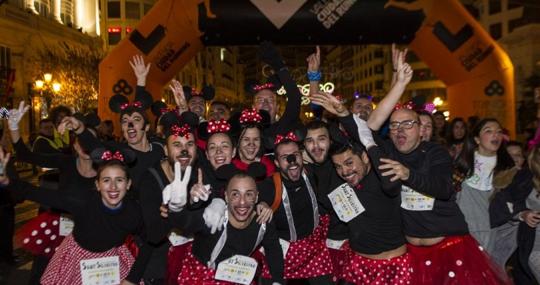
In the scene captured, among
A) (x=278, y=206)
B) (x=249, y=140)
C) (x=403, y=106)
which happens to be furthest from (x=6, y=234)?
(x=403, y=106)

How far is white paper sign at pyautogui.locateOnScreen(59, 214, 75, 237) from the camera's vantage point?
199 inches

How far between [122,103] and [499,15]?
44.8m

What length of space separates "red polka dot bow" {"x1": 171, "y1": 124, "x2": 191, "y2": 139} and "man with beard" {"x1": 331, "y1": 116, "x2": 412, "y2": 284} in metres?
1.23

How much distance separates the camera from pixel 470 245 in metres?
4.19

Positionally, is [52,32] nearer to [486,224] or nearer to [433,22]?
[433,22]

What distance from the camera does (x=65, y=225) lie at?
16.7 feet

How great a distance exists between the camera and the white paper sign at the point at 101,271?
395 cm

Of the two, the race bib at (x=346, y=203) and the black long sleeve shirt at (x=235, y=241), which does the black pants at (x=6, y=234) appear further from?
the race bib at (x=346, y=203)

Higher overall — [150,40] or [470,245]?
[150,40]

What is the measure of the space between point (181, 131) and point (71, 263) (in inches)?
52.2

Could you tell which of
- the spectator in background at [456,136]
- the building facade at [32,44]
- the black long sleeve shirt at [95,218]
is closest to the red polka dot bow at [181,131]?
the black long sleeve shirt at [95,218]

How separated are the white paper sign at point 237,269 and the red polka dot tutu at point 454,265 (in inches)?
52.0

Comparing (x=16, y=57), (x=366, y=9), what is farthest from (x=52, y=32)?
(x=366, y=9)

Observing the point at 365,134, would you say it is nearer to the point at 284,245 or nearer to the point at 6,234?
the point at 284,245
